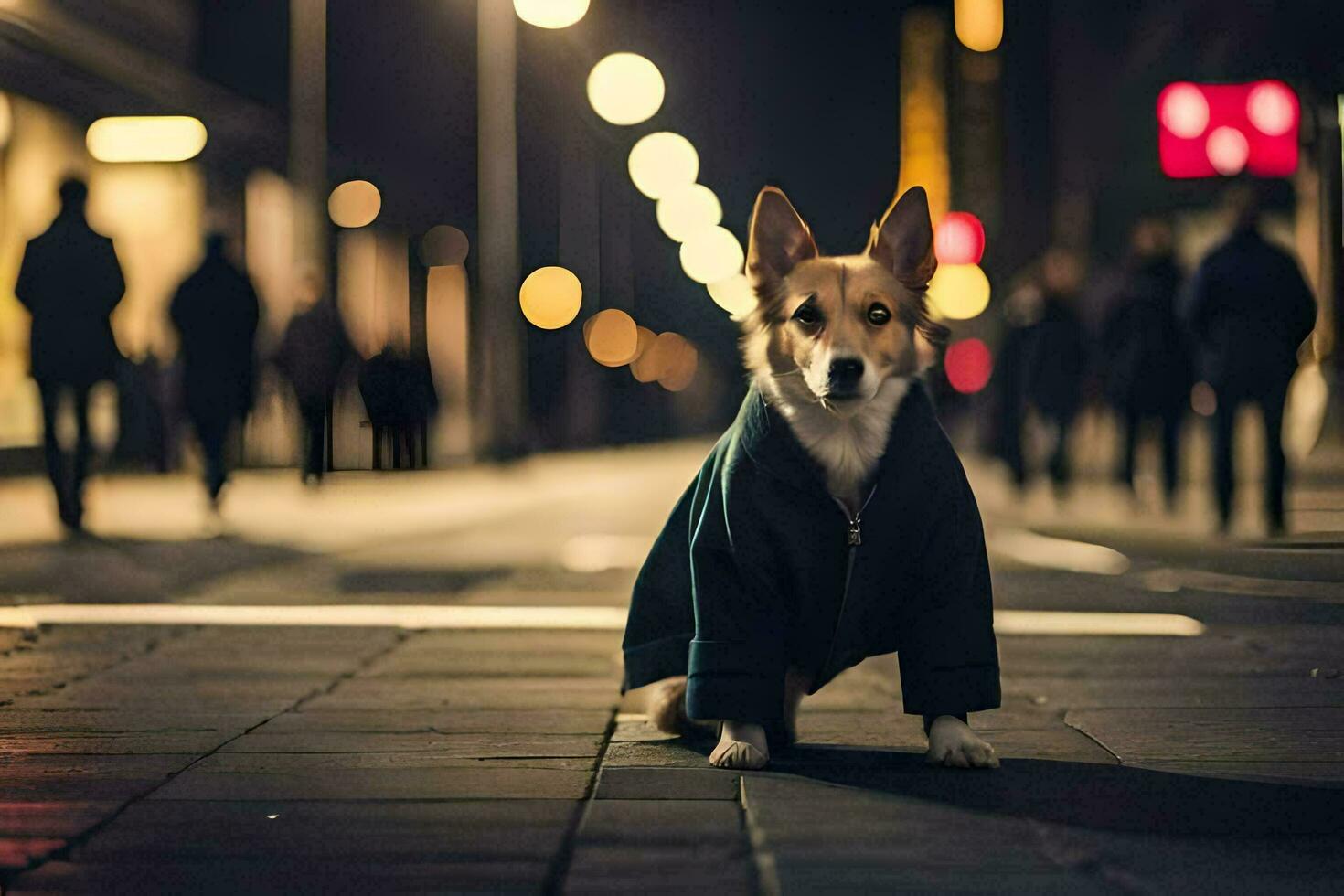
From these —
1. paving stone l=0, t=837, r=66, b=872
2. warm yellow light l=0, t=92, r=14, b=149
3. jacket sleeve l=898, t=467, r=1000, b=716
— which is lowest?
paving stone l=0, t=837, r=66, b=872

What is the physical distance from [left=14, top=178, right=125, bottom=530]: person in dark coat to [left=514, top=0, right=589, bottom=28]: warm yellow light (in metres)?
3.53

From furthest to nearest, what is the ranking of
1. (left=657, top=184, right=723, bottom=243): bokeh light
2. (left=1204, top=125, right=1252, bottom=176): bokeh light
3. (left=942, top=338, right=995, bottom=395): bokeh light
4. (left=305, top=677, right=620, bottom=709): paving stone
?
(left=942, top=338, right=995, bottom=395): bokeh light
(left=657, top=184, right=723, bottom=243): bokeh light
(left=1204, top=125, right=1252, bottom=176): bokeh light
(left=305, top=677, right=620, bottom=709): paving stone

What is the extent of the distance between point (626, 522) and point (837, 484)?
11265mm

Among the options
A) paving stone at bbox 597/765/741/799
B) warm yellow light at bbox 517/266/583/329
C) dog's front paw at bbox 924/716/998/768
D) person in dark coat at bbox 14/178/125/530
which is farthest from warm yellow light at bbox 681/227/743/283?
paving stone at bbox 597/765/741/799

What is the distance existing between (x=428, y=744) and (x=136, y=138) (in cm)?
2020

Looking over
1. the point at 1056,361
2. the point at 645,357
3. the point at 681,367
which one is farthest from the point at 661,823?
the point at 681,367

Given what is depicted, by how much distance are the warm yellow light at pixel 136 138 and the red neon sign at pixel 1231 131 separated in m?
12.8

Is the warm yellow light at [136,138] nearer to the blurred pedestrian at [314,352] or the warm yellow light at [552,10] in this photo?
the blurred pedestrian at [314,352]

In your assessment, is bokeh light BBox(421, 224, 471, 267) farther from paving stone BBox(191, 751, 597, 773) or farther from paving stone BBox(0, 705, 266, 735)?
paving stone BBox(191, 751, 597, 773)

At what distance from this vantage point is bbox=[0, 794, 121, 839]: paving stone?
156 inches

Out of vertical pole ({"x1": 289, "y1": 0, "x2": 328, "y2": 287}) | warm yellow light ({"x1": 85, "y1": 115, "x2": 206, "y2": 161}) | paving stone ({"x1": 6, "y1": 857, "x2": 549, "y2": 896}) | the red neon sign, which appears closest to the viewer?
paving stone ({"x1": 6, "y1": 857, "x2": 549, "y2": 896})

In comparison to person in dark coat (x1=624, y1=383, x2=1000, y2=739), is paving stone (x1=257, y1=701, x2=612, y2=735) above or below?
below

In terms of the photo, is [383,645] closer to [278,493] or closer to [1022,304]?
[1022,304]

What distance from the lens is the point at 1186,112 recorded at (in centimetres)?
1609
